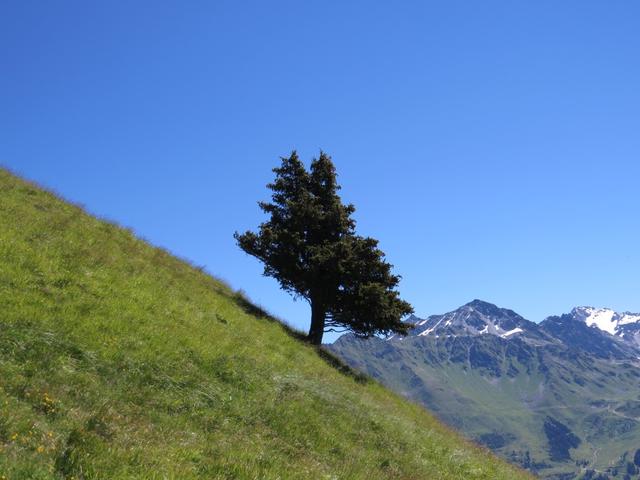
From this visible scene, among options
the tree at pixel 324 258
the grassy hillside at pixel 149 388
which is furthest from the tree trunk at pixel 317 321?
the grassy hillside at pixel 149 388

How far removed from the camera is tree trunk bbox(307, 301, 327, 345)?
31.5m

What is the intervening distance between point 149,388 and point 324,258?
17357 millimetres

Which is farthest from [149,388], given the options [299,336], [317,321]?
[317,321]

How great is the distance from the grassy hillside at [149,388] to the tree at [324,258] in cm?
666

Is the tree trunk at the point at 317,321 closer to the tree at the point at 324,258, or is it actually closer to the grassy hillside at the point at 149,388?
the tree at the point at 324,258

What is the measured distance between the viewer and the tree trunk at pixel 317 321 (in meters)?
31.5

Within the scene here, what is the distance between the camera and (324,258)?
29422 millimetres

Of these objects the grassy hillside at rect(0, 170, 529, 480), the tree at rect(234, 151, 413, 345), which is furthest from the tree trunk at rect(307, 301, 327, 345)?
the grassy hillside at rect(0, 170, 529, 480)

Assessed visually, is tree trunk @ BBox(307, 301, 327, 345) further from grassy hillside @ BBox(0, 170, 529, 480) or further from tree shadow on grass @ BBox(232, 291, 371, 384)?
grassy hillside @ BBox(0, 170, 529, 480)

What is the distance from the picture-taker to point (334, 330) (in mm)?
31984

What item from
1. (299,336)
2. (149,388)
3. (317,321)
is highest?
(317,321)

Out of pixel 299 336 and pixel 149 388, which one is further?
pixel 299 336

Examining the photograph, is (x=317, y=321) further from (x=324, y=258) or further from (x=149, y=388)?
(x=149, y=388)

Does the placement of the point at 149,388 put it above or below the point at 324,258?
below
